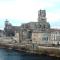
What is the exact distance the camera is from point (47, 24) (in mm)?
71688

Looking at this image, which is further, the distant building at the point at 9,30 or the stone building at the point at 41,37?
the distant building at the point at 9,30

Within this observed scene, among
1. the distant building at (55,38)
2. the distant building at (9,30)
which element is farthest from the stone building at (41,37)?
the distant building at (9,30)

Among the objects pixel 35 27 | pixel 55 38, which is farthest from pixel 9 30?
pixel 55 38

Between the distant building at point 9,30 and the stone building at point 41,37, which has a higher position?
the distant building at point 9,30

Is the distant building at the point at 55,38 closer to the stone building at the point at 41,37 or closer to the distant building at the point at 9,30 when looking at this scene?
the stone building at the point at 41,37

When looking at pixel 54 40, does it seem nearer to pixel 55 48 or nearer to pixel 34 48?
pixel 34 48

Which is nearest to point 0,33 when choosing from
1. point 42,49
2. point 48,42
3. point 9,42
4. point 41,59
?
point 9,42

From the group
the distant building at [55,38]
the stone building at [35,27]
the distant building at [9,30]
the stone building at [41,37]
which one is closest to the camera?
the distant building at [55,38]

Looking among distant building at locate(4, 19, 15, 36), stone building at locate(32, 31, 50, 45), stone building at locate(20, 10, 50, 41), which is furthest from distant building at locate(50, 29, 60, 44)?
distant building at locate(4, 19, 15, 36)

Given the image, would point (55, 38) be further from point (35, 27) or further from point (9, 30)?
point (9, 30)

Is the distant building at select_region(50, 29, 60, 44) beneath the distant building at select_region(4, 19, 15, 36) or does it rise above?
beneath

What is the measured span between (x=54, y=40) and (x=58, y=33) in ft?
5.73

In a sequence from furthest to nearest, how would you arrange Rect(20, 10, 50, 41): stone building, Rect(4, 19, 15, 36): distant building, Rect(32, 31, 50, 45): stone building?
1. Rect(4, 19, 15, 36): distant building
2. Rect(20, 10, 50, 41): stone building
3. Rect(32, 31, 50, 45): stone building

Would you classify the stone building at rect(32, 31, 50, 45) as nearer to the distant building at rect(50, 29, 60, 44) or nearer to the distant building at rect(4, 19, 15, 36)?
the distant building at rect(50, 29, 60, 44)
